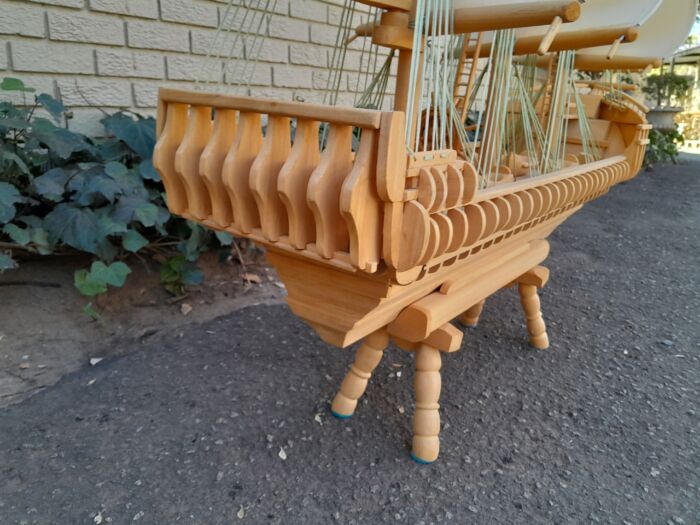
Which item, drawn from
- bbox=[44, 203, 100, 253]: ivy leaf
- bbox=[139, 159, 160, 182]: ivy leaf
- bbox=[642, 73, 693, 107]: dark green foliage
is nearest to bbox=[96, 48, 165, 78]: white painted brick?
bbox=[139, 159, 160, 182]: ivy leaf

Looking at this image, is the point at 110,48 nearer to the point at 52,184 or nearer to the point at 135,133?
the point at 135,133

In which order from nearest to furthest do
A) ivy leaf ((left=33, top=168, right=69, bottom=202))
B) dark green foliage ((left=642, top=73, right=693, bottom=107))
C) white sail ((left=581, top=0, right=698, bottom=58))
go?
white sail ((left=581, top=0, right=698, bottom=58))
ivy leaf ((left=33, top=168, right=69, bottom=202))
dark green foliage ((left=642, top=73, right=693, bottom=107))

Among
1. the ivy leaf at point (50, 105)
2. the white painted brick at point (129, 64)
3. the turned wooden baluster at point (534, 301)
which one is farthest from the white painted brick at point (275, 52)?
the turned wooden baluster at point (534, 301)

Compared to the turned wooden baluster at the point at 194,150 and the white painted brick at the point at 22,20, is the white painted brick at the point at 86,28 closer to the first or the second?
the white painted brick at the point at 22,20

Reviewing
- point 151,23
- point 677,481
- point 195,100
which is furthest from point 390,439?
point 151,23

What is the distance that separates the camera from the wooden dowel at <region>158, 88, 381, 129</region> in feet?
2.60

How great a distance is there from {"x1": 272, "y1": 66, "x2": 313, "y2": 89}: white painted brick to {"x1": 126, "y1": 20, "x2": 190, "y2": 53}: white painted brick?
58 cm

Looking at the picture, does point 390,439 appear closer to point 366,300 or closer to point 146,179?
point 366,300

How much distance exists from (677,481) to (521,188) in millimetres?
935

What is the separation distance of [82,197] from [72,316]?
0.45 meters

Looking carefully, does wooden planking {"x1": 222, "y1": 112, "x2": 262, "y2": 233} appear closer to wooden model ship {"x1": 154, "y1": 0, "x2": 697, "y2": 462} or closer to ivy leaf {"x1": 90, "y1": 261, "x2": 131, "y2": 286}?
wooden model ship {"x1": 154, "y1": 0, "x2": 697, "y2": 462}

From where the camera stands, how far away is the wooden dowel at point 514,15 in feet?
3.00

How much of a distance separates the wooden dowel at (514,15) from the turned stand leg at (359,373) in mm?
752

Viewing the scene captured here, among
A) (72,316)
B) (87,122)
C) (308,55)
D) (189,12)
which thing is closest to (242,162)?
(72,316)
